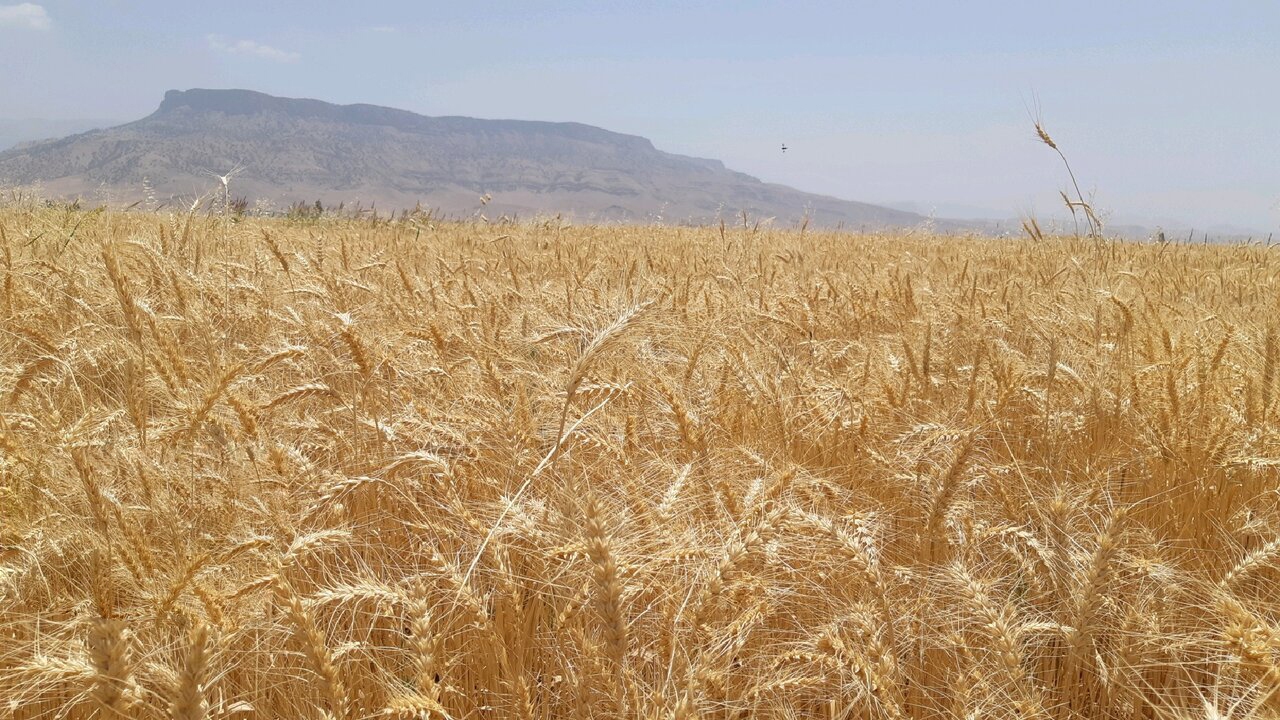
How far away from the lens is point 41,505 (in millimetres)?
1259

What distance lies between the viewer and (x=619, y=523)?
1061 mm

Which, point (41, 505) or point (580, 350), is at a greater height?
point (580, 350)

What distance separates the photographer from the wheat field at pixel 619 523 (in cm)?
96

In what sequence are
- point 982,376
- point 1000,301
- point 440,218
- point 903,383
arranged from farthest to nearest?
point 440,218 < point 1000,301 < point 982,376 < point 903,383

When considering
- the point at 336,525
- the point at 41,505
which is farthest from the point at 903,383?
the point at 41,505

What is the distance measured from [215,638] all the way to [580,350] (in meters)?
0.70

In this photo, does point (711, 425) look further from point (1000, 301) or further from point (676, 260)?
point (676, 260)

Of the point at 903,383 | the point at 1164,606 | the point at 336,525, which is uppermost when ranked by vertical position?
the point at 903,383

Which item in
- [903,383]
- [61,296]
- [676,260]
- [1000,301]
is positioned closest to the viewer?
[903,383]

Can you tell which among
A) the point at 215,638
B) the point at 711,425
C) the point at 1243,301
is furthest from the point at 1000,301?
the point at 215,638

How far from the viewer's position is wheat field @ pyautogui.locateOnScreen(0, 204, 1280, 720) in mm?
964

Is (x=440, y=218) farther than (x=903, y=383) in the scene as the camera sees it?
Yes

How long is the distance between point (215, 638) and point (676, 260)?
4432 mm

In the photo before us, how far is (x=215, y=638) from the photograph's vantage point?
38.4 inches
